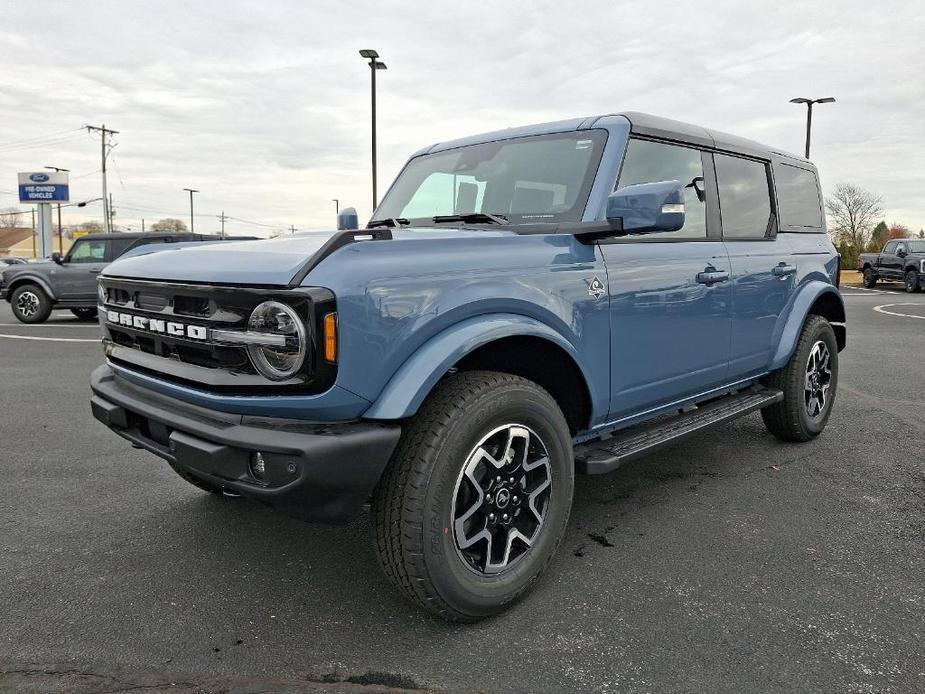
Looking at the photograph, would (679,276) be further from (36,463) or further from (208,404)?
(36,463)

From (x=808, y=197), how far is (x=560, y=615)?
3774 mm

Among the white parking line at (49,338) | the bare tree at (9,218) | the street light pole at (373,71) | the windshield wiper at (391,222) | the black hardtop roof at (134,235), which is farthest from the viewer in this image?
the bare tree at (9,218)

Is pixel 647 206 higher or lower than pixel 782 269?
higher

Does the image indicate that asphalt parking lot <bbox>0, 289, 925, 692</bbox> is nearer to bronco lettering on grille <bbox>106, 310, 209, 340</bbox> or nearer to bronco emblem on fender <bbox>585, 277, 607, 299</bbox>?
bronco lettering on grille <bbox>106, 310, 209, 340</bbox>

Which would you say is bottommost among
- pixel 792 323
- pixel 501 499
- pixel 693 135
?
pixel 501 499

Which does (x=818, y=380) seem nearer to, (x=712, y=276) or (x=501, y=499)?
(x=712, y=276)

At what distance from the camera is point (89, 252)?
46.3 feet

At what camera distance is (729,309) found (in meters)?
3.69

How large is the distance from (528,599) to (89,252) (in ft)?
46.5

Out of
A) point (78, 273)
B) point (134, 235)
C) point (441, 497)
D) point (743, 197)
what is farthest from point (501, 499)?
→ point (78, 273)

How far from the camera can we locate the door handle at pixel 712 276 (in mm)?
3447

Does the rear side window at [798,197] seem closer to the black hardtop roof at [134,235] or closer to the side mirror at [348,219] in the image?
the side mirror at [348,219]

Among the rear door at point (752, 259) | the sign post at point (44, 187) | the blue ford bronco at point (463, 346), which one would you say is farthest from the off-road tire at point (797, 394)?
the sign post at point (44, 187)

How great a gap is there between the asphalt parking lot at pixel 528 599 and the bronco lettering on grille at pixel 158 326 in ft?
3.40
